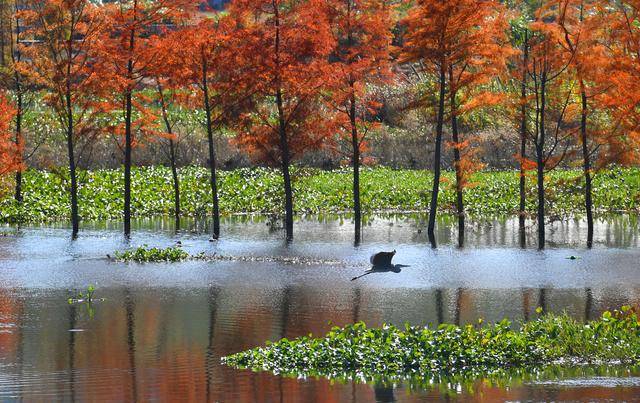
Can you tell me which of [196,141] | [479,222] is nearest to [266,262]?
[479,222]

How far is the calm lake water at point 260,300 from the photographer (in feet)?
71.5

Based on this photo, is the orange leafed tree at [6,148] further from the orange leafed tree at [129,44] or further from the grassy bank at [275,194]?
the orange leafed tree at [129,44]

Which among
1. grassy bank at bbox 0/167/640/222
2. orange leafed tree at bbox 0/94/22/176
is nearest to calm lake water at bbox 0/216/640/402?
orange leafed tree at bbox 0/94/22/176

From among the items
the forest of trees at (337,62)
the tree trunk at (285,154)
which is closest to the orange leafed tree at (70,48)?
the forest of trees at (337,62)

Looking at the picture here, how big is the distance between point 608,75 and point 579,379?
990 inches

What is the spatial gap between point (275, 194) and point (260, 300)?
99.1 ft

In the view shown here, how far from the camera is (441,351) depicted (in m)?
23.6

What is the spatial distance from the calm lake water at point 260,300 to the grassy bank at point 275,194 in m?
5.14

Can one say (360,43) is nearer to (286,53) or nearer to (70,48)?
(286,53)

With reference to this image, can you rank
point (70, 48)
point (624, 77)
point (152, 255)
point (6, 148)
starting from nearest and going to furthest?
point (152, 255), point (624, 77), point (70, 48), point (6, 148)

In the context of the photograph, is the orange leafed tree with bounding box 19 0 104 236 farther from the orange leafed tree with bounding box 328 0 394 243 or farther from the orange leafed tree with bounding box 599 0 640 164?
the orange leafed tree with bounding box 599 0 640 164

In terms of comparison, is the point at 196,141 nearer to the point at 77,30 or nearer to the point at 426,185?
the point at 426,185

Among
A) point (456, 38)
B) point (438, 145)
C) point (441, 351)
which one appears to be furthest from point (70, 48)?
point (441, 351)

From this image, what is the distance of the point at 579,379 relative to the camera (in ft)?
73.5
